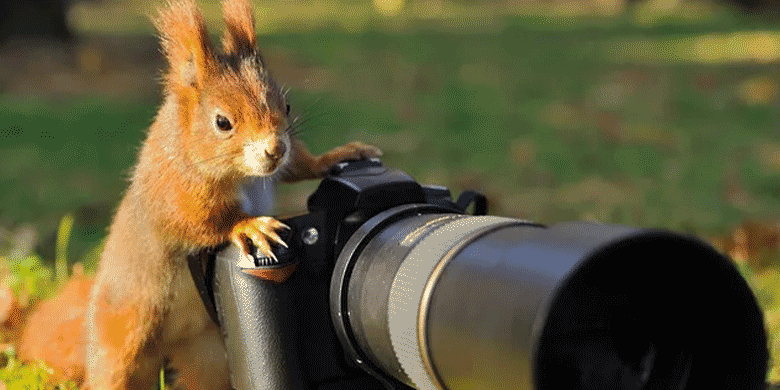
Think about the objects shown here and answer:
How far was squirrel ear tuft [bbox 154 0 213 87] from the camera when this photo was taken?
1.51 m

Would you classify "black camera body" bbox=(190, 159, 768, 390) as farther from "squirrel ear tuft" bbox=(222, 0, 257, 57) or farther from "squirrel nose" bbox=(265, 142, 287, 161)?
"squirrel ear tuft" bbox=(222, 0, 257, 57)

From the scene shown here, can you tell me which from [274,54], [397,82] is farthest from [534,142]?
[274,54]

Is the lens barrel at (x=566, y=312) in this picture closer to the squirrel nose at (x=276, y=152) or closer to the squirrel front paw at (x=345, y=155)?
the squirrel nose at (x=276, y=152)

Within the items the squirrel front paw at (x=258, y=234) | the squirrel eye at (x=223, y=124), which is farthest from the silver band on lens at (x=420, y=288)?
the squirrel eye at (x=223, y=124)

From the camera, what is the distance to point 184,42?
156 centimetres

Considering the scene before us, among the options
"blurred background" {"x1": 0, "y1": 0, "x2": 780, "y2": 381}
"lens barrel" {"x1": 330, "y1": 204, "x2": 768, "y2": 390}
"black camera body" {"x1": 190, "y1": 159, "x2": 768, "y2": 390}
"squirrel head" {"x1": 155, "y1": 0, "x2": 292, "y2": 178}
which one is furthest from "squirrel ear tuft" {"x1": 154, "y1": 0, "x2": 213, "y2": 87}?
"lens barrel" {"x1": 330, "y1": 204, "x2": 768, "y2": 390}

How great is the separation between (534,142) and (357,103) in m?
1.44

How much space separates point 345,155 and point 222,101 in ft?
1.14

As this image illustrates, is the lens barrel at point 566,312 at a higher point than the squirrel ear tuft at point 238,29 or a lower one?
lower

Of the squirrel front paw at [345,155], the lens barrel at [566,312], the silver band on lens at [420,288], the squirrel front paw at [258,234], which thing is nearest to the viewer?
the lens barrel at [566,312]

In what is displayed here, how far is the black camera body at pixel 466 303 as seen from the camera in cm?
107

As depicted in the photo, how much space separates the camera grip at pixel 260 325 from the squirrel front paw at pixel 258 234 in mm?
22

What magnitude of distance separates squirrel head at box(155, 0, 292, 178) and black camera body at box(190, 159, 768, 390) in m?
0.14

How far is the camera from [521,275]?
3.53ft
